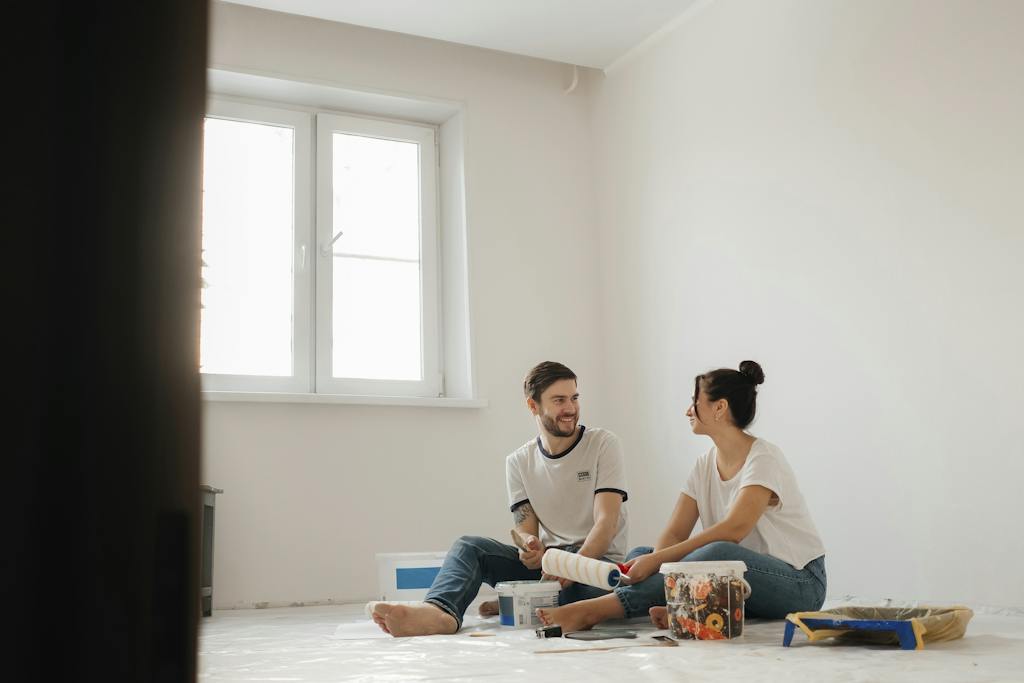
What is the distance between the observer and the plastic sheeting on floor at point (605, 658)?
1626 millimetres

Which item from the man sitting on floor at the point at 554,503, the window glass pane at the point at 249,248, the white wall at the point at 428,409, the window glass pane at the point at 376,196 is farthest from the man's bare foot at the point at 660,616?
the window glass pane at the point at 376,196

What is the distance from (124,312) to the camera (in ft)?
0.56

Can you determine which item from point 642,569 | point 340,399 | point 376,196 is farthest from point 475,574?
point 376,196

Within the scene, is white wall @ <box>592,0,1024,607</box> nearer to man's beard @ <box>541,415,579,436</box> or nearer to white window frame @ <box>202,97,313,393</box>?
man's beard @ <box>541,415,579,436</box>

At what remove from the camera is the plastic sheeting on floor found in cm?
163

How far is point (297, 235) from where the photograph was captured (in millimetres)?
4086

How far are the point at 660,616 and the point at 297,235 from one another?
2469 mm

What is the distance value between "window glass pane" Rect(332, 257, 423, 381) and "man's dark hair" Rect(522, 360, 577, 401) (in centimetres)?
133

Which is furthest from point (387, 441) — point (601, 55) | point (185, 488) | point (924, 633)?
point (185, 488)

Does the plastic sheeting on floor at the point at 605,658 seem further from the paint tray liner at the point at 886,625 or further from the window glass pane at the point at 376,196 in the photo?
the window glass pane at the point at 376,196

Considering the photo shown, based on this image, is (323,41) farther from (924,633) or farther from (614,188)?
(924,633)

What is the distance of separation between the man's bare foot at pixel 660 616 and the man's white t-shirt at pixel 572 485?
1.44 ft

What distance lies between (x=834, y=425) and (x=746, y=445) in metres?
0.80

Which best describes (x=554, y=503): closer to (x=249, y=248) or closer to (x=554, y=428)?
(x=554, y=428)
